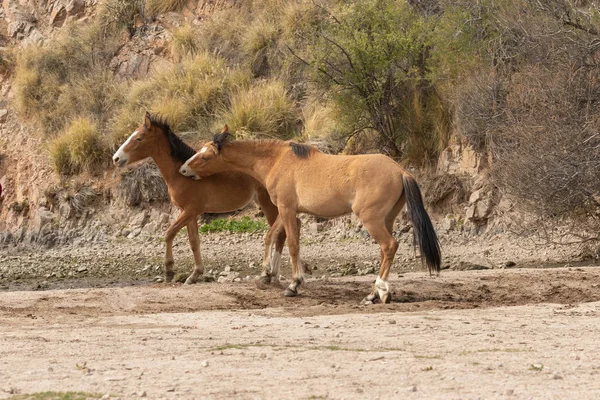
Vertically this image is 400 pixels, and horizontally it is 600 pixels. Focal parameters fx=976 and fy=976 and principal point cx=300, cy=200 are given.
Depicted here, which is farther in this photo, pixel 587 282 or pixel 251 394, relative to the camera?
pixel 587 282

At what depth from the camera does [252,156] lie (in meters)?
12.9

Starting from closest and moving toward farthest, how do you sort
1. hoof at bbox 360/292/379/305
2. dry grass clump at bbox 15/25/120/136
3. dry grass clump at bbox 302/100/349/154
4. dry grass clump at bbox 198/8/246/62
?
hoof at bbox 360/292/379/305 → dry grass clump at bbox 302/100/349/154 → dry grass clump at bbox 15/25/120/136 → dry grass clump at bbox 198/8/246/62

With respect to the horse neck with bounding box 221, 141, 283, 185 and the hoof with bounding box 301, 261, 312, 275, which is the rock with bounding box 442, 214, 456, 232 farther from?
the horse neck with bounding box 221, 141, 283, 185

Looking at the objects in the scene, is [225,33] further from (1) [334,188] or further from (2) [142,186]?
(1) [334,188]

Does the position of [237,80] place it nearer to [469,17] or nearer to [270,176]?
[469,17]

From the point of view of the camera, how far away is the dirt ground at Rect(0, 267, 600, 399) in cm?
641

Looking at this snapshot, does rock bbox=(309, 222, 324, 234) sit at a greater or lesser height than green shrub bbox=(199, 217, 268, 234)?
greater

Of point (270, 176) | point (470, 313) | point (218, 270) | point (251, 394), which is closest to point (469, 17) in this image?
point (218, 270)

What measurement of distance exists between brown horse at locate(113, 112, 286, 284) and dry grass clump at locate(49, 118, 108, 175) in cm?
986

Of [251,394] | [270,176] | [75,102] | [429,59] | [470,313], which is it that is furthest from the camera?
[75,102]

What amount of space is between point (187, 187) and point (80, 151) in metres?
10.8

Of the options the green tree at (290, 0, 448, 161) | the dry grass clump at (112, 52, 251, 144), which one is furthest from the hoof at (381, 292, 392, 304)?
the dry grass clump at (112, 52, 251, 144)

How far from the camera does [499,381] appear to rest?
6.50 metres

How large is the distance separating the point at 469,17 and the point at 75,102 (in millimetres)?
12509
